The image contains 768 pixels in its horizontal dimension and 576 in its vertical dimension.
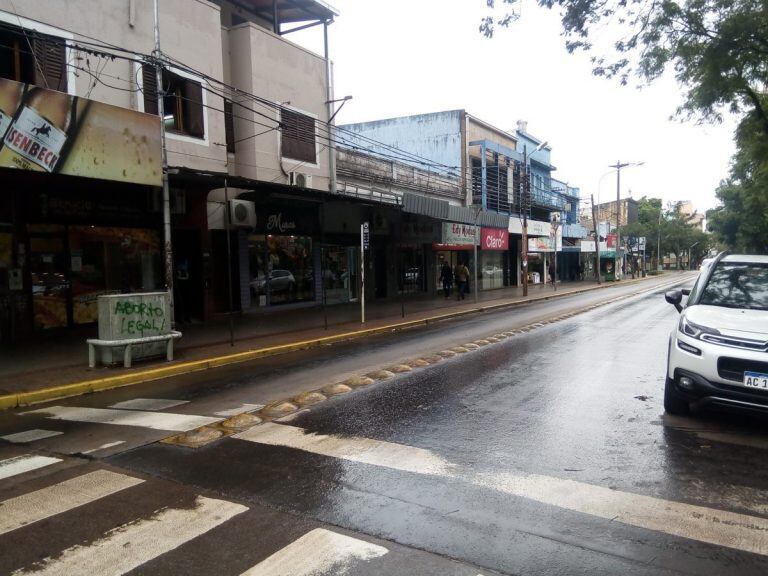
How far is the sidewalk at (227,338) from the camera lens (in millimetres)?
9242

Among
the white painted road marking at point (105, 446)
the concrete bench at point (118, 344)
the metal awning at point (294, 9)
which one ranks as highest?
the metal awning at point (294, 9)

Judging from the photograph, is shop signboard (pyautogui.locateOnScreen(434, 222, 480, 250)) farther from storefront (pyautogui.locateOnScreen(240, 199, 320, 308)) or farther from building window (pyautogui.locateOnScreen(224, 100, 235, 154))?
building window (pyautogui.locateOnScreen(224, 100, 235, 154))

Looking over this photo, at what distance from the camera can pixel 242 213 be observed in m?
16.5

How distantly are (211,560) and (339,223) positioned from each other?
1902 cm

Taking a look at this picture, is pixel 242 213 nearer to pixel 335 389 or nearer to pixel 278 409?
pixel 335 389

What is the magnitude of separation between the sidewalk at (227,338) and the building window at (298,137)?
5365 millimetres

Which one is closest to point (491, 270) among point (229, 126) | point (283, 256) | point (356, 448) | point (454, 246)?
point (454, 246)

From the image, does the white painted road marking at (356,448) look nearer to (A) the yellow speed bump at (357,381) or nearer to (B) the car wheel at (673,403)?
(A) the yellow speed bump at (357,381)

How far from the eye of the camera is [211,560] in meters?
3.31

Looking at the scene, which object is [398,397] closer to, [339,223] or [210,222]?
[210,222]

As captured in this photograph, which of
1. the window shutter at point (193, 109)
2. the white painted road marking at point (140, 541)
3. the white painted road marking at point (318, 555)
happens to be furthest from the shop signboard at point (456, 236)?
the white painted road marking at point (318, 555)

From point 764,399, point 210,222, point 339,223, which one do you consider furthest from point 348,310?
point 764,399

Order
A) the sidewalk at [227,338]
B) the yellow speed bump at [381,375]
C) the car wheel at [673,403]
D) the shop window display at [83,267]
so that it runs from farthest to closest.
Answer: the shop window display at [83,267]
the sidewalk at [227,338]
the yellow speed bump at [381,375]
the car wheel at [673,403]

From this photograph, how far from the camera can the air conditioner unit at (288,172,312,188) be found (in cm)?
1841
